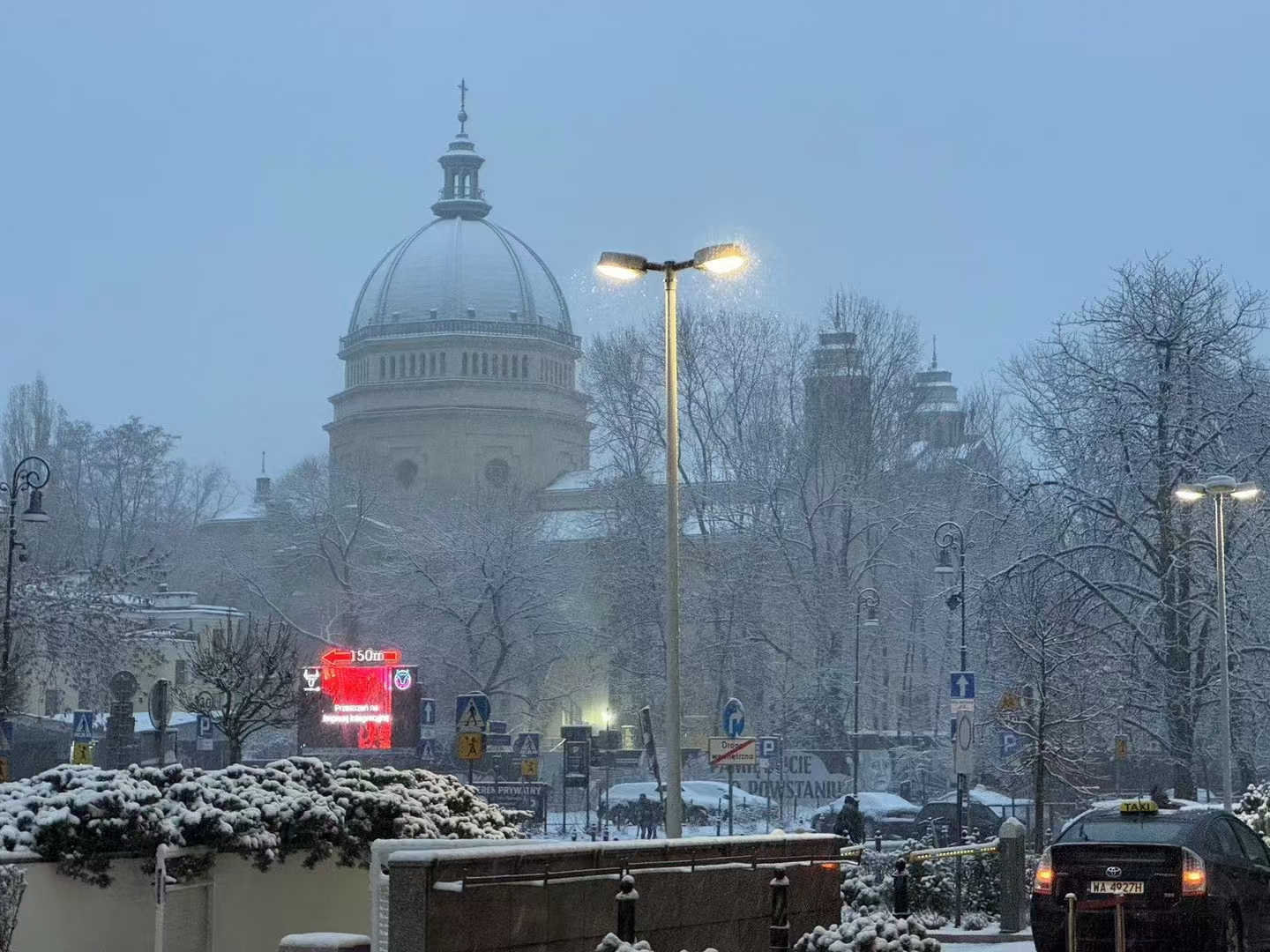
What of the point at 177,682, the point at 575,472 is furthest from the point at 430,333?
the point at 177,682

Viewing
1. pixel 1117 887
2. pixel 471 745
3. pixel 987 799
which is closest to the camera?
pixel 1117 887

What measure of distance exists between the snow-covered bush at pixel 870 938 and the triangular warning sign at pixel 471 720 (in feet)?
66.4

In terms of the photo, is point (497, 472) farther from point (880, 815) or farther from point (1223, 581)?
point (1223, 581)

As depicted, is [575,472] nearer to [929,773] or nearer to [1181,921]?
[929,773]

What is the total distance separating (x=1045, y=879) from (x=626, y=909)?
15.8 feet

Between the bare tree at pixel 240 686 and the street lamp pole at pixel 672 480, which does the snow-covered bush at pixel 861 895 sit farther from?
the bare tree at pixel 240 686

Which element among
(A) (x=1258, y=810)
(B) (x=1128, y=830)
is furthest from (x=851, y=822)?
(B) (x=1128, y=830)

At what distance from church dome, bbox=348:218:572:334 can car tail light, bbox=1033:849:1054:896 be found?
112509 mm

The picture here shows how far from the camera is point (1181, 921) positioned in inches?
609

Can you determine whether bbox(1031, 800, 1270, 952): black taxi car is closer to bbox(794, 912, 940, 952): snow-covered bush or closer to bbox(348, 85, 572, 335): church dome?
bbox(794, 912, 940, 952): snow-covered bush

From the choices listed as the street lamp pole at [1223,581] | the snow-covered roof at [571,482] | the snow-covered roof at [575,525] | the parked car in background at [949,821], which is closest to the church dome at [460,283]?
the snow-covered roof at [571,482]

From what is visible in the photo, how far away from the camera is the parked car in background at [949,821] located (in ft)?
138

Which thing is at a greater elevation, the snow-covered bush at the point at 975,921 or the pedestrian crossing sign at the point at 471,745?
the pedestrian crossing sign at the point at 471,745

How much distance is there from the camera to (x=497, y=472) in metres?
120
